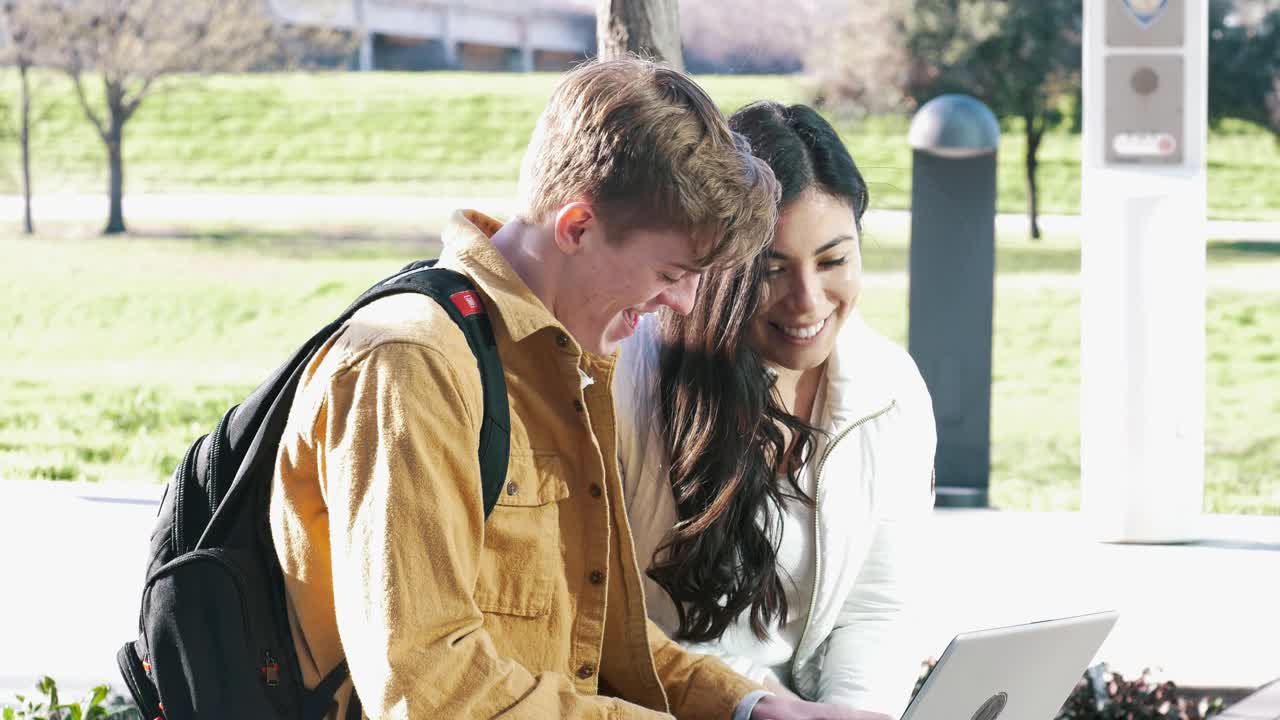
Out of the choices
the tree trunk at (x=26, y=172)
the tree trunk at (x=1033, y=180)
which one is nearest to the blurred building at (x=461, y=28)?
the tree trunk at (x=26, y=172)

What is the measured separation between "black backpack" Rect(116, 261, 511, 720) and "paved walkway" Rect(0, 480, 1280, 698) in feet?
7.98

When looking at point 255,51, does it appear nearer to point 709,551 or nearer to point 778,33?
point 778,33

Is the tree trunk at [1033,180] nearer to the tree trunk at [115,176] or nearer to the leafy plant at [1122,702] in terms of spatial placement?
the tree trunk at [115,176]

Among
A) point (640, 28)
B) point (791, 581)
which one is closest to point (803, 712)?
point (791, 581)

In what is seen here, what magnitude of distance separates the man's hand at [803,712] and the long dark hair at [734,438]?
0.30 metres

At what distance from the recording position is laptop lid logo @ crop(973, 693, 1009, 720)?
74.9 inches

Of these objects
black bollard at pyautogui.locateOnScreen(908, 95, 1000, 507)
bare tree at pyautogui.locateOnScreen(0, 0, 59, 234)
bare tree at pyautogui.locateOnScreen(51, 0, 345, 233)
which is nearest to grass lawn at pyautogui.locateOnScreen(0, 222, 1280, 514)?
bare tree at pyautogui.locateOnScreen(0, 0, 59, 234)

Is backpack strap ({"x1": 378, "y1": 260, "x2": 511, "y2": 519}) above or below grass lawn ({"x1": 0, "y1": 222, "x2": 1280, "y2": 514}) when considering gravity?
above

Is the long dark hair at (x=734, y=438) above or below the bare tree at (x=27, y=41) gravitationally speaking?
below

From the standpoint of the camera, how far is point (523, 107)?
1009 cm

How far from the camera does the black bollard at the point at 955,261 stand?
6.05m

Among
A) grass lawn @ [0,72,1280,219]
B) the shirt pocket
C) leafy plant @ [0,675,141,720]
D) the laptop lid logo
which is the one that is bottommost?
leafy plant @ [0,675,141,720]

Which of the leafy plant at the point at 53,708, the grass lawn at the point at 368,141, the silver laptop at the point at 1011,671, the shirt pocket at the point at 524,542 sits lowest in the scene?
the leafy plant at the point at 53,708

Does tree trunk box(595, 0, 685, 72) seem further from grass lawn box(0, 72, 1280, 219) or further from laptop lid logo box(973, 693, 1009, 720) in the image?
grass lawn box(0, 72, 1280, 219)
